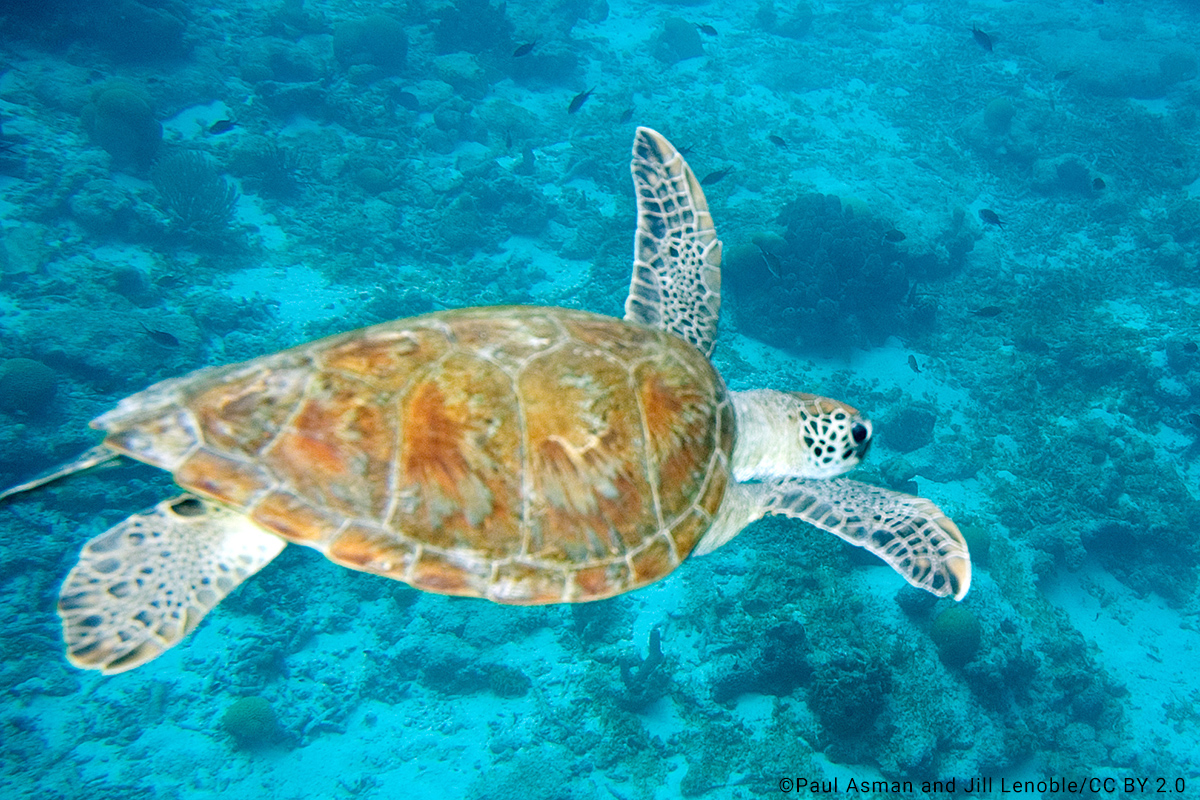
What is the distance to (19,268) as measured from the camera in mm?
8953

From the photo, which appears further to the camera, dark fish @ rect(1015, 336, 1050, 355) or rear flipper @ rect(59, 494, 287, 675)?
dark fish @ rect(1015, 336, 1050, 355)

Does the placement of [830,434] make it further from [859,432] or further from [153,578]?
[153,578]

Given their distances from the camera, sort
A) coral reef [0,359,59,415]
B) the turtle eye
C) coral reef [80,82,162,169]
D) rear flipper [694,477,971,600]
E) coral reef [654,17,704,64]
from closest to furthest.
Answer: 1. rear flipper [694,477,971,600]
2. the turtle eye
3. coral reef [0,359,59,415]
4. coral reef [80,82,162,169]
5. coral reef [654,17,704,64]

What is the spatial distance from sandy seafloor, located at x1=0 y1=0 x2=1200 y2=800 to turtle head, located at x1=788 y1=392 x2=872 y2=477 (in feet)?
10.6

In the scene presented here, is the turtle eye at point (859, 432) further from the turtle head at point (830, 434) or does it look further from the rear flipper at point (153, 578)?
the rear flipper at point (153, 578)

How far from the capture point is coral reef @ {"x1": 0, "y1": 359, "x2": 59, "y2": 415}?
23.0 feet

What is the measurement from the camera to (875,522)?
10.8 feet

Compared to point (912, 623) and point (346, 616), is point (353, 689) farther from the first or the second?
point (912, 623)

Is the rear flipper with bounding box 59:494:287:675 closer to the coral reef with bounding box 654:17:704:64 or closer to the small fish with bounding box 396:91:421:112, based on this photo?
the small fish with bounding box 396:91:421:112

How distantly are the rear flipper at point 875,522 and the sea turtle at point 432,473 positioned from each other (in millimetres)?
21

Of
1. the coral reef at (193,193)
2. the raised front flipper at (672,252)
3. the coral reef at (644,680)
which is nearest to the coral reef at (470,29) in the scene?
the coral reef at (193,193)

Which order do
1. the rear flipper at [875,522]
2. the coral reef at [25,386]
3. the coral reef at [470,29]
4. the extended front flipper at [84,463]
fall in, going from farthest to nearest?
the coral reef at [470,29] < the coral reef at [25,386] < the rear flipper at [875,522] < the extended front flipper at [84,463]

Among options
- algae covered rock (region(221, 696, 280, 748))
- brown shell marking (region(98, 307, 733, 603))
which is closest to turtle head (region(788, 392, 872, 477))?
brown shell marking (region(98, 307, 733, 603))

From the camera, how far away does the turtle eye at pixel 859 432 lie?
357 centimetres
